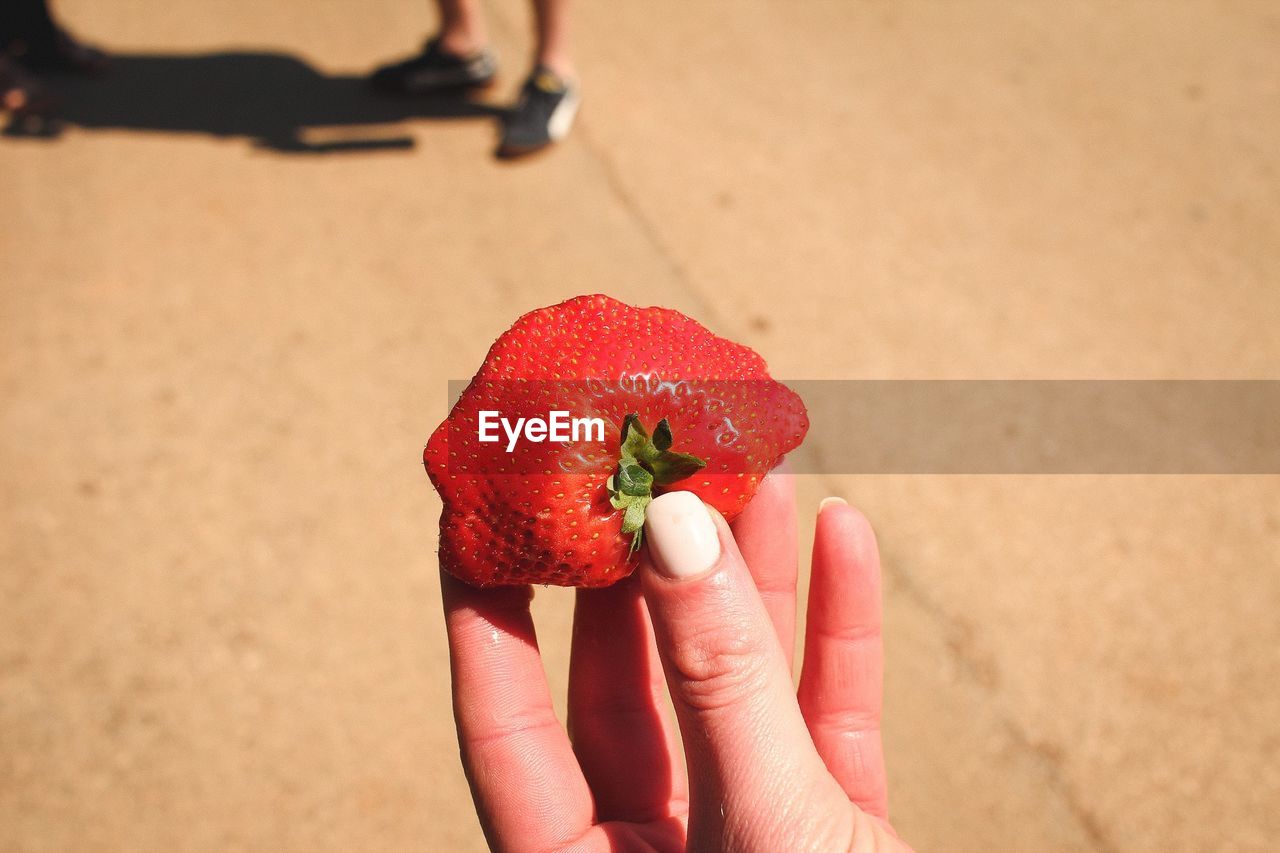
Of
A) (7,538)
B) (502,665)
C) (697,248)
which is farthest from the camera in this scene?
(697,248)

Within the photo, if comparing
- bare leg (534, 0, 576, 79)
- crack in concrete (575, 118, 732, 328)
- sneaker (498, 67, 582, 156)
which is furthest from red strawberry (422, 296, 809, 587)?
bare leg (534, 0, 576, 79)

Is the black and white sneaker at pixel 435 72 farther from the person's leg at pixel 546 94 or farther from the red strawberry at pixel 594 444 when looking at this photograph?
the red strawberry at pixel 594 444

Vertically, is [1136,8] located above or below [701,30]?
above

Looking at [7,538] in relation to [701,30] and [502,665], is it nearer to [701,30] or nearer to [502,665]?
[502,665]

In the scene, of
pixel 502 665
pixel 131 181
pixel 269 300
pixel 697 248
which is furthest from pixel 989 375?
pixel 131 181

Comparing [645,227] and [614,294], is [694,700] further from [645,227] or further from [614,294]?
[645,227]

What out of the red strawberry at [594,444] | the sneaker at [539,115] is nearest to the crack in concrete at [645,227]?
the sneaker at [539,115]
